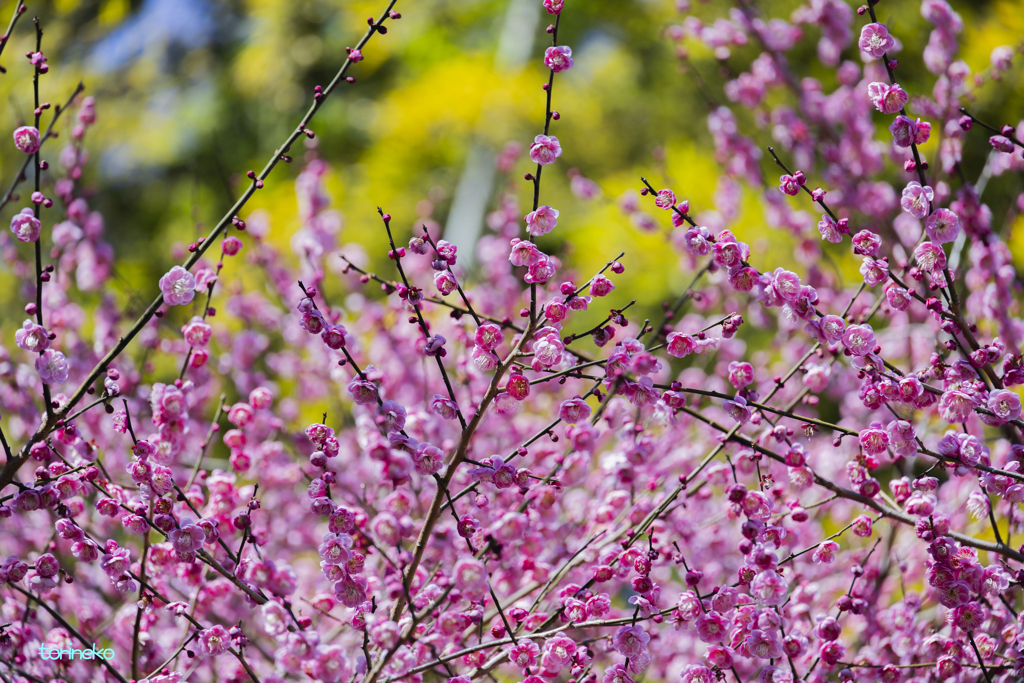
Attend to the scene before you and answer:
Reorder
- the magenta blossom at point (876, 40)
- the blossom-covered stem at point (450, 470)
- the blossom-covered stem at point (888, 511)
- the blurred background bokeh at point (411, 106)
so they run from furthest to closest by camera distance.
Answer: the blurred background bokeh at point (411, 106) → the magenta blossom at point (876, 40) → the blossom-covered stem at point (888, 511) → the blossom-covered stem at point (450, 470)

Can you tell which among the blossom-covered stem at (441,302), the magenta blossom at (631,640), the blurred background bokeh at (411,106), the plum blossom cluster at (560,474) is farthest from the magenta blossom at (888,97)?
the blurred background bokeh at (411,106)

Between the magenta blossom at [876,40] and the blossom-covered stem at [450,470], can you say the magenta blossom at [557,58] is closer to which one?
the blossom-covered stem at [450,470]

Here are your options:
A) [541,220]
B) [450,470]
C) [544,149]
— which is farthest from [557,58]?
[450,470]

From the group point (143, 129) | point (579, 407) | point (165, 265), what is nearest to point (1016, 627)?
point (579, 407)

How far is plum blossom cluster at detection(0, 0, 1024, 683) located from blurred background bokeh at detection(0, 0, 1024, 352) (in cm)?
293

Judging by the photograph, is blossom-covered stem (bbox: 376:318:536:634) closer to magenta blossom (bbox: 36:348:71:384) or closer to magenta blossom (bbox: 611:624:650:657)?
magenta blossom (bbox: 611:624:650:657)

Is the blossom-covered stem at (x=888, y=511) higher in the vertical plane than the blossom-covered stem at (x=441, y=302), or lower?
lower

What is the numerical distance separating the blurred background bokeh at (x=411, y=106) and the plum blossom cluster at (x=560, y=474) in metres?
2.93

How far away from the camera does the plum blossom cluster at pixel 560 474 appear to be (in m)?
1.45

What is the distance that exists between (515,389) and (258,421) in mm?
1419

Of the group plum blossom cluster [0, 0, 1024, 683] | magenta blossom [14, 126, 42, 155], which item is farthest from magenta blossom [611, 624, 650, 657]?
magenta blossom [14, 126, 42, 155]

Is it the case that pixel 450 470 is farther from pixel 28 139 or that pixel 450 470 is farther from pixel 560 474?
pixel 28 139

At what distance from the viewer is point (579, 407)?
152cm

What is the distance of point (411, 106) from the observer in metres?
7.65
